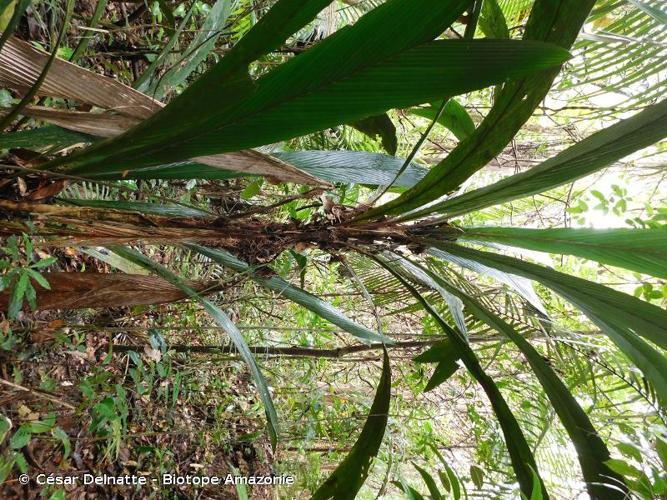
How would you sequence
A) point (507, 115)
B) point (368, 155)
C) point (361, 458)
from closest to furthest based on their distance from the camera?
point (507, 115)
point (361, 458)
point (368, 155)

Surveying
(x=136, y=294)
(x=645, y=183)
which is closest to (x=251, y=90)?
(x=136, y=294)

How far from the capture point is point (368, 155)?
1.08 meters

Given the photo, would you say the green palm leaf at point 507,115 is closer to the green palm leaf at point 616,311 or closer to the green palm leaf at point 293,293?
the green palm leaf at point 616,311

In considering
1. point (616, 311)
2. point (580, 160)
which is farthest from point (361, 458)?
point (580, 160)

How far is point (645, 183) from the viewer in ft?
10.1

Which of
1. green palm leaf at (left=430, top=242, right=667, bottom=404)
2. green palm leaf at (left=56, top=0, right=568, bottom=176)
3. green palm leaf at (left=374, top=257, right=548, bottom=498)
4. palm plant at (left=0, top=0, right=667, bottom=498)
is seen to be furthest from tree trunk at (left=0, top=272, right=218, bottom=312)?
green palm leaf at (left=430, top=242, right=667, bottom=404)

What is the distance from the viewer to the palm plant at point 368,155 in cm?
51

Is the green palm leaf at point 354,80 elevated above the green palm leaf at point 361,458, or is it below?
above

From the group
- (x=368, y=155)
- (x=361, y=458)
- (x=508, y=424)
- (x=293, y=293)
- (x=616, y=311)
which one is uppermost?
(x=368, y=155)

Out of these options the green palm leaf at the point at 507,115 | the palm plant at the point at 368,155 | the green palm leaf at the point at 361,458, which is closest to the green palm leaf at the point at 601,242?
the palm plant at the point at 368,155

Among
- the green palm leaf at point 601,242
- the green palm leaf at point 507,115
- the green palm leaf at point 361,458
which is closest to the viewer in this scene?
the green palm leaf at point 507,115

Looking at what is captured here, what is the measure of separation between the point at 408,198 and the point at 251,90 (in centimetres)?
38

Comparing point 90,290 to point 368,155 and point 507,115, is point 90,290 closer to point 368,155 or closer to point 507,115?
point 368,155

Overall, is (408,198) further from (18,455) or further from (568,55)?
(18,455)
